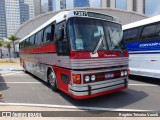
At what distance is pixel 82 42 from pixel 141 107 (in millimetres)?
2609

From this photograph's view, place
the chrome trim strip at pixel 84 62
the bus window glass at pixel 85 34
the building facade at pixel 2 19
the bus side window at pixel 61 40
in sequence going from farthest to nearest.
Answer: the building facade at pixel 2 19
the bus side window at pixel 61 40
the bus window glass at pixel 85 34
the chrome trim strip at pixel 84 62

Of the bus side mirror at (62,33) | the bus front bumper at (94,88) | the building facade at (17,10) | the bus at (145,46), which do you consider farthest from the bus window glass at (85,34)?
the building facade at (17,10)

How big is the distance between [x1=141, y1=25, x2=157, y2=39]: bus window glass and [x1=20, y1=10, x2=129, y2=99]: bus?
2.50 meters

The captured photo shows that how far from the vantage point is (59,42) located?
5891mm

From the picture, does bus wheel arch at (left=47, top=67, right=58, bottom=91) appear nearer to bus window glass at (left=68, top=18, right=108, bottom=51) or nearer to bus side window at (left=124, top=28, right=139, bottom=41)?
bus window glass at (left=68, top=18, right=108, bottom=51)

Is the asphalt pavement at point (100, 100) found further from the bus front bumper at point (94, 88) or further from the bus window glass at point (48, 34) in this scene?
the bus window glass at point (48, 34)

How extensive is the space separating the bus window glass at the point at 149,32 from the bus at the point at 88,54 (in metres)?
2.50

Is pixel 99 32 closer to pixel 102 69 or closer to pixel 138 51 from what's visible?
pixel 102 69

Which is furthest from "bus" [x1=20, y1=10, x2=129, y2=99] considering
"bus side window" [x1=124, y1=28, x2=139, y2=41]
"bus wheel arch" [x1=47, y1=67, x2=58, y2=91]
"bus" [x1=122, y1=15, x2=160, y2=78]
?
"bus side window" [x1=124, y1=28, x2=139, y2=41]

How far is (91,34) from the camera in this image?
5.48 metres

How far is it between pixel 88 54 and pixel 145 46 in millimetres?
4471

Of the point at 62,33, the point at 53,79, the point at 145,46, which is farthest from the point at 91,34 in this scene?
the point at 145,46

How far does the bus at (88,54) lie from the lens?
5152 millimetres

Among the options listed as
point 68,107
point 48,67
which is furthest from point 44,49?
point 68,107
